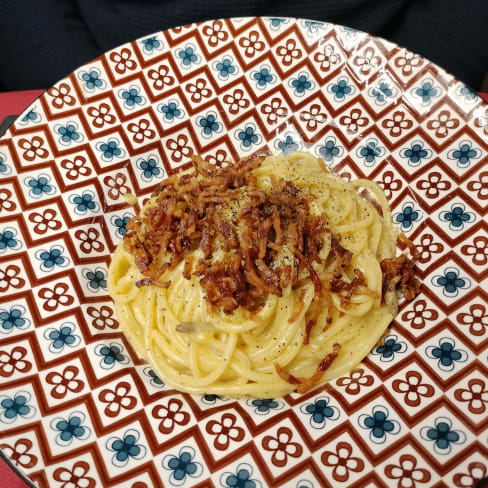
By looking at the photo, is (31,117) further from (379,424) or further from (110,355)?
(379,424)

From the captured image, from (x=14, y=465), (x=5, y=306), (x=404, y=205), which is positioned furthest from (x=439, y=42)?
(x=14, y=465)

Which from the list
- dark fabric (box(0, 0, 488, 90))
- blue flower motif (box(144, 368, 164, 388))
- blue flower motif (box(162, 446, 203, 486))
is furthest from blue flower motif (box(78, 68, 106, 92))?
blue flower motif (box(162, 446, 203, 486))

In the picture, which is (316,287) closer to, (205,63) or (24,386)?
(24,386)

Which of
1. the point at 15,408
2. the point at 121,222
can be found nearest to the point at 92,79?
the point at 121,222

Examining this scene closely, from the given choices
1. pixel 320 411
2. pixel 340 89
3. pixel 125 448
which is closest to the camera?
pixel 125 448

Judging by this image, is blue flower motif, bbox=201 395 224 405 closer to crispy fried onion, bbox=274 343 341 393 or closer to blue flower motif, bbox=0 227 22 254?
crispy fried onion, bbox=274 343 341 393

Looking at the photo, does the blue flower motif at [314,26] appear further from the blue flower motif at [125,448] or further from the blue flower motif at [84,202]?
the blue flower motif at [125,448]
